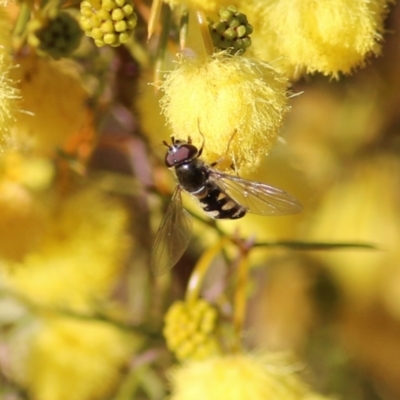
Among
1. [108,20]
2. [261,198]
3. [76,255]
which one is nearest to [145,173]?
[76,255]

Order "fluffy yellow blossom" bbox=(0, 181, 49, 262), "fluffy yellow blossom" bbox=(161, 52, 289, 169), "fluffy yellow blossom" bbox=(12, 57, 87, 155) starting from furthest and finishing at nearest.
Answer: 1. "fluffy yellow blossom" bbox=(0, 181, 49, 262)
2. "fluffy yellow blossom" bbox=(12, 57, 87, 155)
3. "fluffy yellow blossom" bbox=(161, 52, 289, 169)

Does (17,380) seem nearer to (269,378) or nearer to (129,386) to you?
(129,386)

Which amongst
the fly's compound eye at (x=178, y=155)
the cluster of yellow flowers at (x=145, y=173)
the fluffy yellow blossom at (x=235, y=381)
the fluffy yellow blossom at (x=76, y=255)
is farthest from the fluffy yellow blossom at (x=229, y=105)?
the fluffy yellow blossom at (x=76, y=255)

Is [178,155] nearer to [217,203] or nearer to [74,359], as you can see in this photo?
[217,203]

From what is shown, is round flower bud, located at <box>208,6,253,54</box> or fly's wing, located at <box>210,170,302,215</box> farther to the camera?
fly's wing, located at <box>210,170,302,215</box>

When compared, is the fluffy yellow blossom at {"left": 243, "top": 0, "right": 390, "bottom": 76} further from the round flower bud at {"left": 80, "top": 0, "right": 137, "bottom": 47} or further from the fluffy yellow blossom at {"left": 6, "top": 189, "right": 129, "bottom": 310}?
the fluffy yellow blossom at {"left": 6, "top": 189, "right": 129, "bottom": 310}

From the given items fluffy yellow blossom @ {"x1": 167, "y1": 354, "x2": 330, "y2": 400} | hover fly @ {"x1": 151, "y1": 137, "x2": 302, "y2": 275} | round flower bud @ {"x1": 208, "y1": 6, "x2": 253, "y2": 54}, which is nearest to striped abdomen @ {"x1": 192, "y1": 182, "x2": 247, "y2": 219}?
hover fly @ {"x1": 151, "y1": 137, "x2": 302, "y2": 275}

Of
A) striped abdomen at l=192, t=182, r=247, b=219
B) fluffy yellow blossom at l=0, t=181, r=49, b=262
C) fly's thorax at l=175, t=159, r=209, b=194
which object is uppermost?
fly's thorax at l=175, t=159, r=209, b=194
